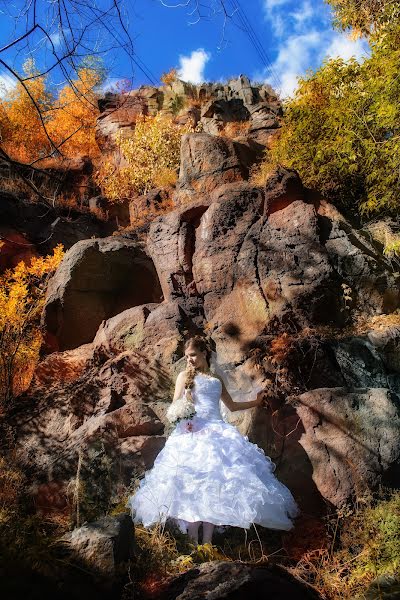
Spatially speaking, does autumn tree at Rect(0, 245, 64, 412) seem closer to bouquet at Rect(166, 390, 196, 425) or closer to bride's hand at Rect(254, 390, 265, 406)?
bouquet at Rect(166, 390, 196, 425)

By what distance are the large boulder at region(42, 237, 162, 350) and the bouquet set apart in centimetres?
578

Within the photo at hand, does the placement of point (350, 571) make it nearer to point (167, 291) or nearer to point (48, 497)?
point (48, 497)

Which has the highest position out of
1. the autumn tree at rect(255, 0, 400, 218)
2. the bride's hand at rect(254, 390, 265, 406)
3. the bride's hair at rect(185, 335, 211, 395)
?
the autumn tree at rect(255, 0, 400, 218)

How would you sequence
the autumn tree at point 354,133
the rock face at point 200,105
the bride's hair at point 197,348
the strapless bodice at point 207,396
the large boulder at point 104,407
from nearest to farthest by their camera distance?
the strapless bodice at point 207,396 < the bride's hair at point 197,348 < the large boulder at point 104,407 < the autumn tree at point 354,133 < the rock face at point 200,105

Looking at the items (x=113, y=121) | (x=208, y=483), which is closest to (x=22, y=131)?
(x=113, y=121)

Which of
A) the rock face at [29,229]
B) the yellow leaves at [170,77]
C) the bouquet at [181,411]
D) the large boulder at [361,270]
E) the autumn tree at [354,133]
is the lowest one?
the bouquet at [181,411]

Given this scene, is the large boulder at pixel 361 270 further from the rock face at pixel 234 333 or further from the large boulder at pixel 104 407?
the large boulder at pixel 104 407

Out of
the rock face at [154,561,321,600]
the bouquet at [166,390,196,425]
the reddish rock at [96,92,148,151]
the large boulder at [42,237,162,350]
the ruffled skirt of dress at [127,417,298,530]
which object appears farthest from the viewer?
the reddish rock at [96,92,148,151]

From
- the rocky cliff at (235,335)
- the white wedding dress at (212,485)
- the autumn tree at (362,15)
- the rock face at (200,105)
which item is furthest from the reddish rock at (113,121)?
the white wedding dress at (212,485)

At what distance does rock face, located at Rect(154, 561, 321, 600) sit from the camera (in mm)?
2439

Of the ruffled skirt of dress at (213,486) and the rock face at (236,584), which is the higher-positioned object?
the ruffled skirt of dress at (213,486)

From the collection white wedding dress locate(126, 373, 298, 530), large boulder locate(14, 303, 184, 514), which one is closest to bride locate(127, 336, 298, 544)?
white wedding dress locate(126, 373, 298, 530)

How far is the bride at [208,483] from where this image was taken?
11.9 feet

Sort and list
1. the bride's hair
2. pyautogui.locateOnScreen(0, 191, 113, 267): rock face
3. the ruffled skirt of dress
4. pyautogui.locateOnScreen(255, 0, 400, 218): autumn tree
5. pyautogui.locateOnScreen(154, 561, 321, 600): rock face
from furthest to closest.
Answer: pyautogui.locateOnScreen(0, 191, 113, 267): rock face < pyautogui.locateOnScreen(255, 0, 400, 218): autumn tree < the bride's hair < the ruffled skirt of dress < pyautogui.locateOnScreen(154, 561, 321, 600): rock face
